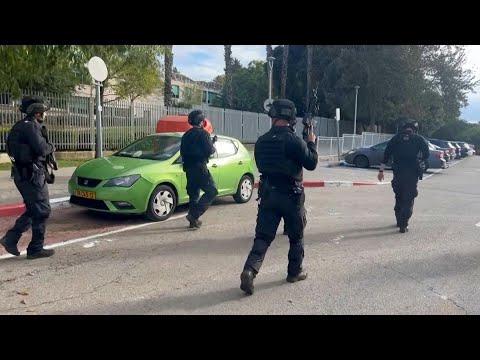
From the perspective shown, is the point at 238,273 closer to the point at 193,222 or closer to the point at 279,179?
the point at 279,179

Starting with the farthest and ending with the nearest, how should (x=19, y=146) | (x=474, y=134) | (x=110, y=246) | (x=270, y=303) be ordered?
1. (x=474, y=134)
2. (x=110, y=246)
3. (x=19, y=146)
4. (x=270, y=303)

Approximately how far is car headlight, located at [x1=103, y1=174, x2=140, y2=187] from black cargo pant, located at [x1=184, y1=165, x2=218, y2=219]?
846mm

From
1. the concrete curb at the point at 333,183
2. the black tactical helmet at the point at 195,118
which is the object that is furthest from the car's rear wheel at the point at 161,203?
the concrete curb at the point at 333,183

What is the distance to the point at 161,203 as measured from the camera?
6410 millimetres

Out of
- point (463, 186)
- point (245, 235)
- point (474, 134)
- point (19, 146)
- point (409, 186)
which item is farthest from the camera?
point (474, 134)

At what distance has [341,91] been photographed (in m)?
31.1

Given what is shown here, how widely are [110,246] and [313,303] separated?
9.36 ft

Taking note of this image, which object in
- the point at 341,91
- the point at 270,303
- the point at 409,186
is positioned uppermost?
the point at 341,91

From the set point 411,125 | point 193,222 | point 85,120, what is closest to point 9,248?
point 193,222

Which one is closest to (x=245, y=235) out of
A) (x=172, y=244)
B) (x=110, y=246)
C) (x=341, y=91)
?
(x=172, y=244)

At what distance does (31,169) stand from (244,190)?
4664 mm

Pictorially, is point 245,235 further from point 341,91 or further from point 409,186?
point 341,91

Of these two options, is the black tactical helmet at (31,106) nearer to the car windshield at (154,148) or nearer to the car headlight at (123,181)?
the car headlight at (123,181)

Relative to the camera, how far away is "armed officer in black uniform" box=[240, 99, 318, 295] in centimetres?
374
